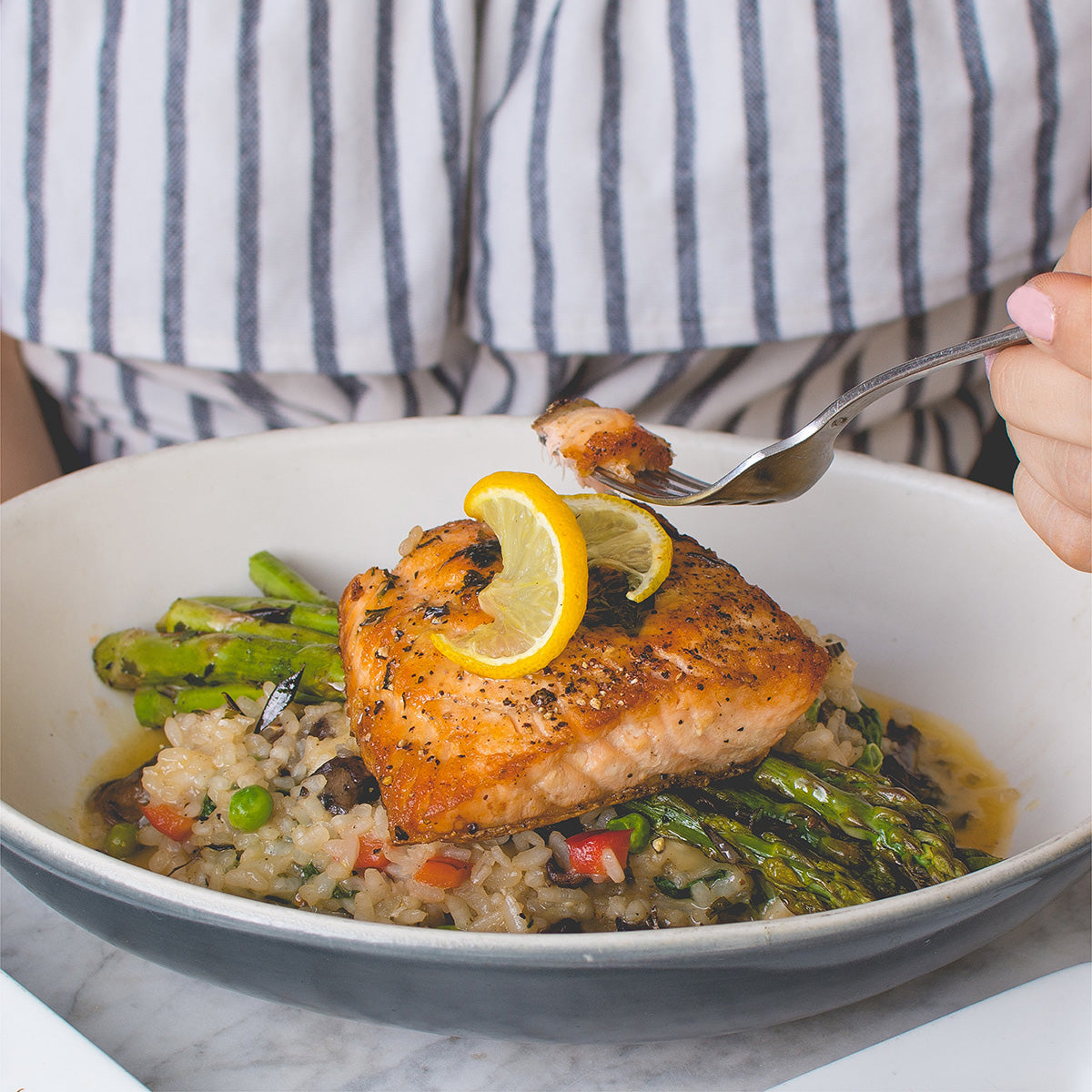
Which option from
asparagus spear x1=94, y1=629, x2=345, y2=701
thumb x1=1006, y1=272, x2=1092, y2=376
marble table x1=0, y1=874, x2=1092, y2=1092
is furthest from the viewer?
asparagus spear x1=94, y1=629, x2=345, y2=701

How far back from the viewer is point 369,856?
1.92m

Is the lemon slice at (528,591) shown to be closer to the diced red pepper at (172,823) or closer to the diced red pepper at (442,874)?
the diced red pepper at (442,874)

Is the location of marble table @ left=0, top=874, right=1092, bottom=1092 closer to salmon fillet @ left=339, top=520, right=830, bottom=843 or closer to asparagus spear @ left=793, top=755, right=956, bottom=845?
asparagus spear @ left=793, top=755, right=956, bottom=845

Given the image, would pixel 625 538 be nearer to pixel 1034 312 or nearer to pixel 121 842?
pixel 1034 312

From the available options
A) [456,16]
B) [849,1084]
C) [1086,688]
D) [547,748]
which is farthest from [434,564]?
[456,16]

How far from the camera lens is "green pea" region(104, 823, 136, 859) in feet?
6.89

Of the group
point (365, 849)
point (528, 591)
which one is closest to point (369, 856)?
point (365, 849)

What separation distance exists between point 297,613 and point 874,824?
4.61 feet

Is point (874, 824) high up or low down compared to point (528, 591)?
→ down

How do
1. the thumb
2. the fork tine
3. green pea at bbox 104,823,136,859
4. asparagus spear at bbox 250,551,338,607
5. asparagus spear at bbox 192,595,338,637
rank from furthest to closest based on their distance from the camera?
asparagus spear at bbox 250,551,338,607 < asparagus spear at bbox 192,595,338,637 < the fork tine < green pea at bbox 104,823,136,859 < the thumb

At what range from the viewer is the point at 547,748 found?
1739 millimetres

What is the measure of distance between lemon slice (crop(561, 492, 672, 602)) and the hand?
0.65 meters

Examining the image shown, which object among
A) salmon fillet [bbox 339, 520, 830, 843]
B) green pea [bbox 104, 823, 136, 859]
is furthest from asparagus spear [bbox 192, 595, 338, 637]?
green pea [bbox 104, 823, 136, 859]

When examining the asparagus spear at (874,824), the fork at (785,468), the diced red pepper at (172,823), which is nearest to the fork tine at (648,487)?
the fork at (785,468)
